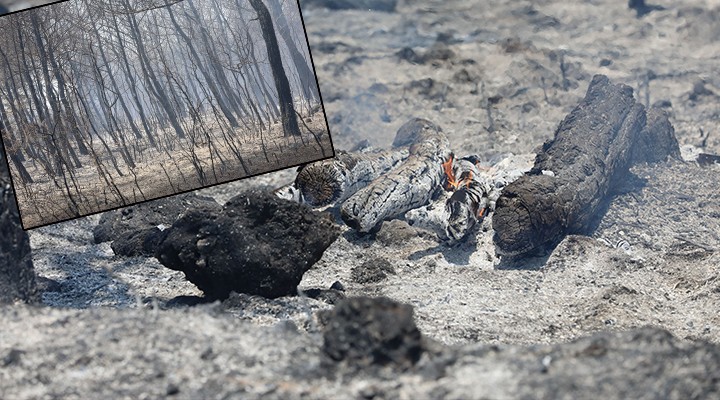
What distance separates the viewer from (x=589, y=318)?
6.38 metres

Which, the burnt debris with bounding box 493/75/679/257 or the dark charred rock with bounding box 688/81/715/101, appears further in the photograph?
the dark charred rock with bounding box 688/81/715/101

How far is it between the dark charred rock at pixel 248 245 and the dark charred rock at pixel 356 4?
33.8ft

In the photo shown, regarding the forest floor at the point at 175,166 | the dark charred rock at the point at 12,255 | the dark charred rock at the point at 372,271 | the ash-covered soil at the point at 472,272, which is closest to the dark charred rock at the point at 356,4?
the ash-covered soil at the point at 472,272

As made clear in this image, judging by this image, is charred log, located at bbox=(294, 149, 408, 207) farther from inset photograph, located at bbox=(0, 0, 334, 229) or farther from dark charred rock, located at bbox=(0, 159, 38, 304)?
dark charred rock, located at bbox=(0, 159, 38, 304)

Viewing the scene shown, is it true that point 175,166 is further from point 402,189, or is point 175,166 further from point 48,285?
point 402,189

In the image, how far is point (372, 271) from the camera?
7.19 m

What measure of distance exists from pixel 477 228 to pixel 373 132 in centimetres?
445

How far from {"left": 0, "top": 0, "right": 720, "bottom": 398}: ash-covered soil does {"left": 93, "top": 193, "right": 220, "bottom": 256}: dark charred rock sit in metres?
0.17

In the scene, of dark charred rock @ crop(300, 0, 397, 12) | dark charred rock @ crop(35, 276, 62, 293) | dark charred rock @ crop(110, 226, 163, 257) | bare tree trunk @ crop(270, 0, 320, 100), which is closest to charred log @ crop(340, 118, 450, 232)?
dark charred rock @ crop(110, 226, 163, 257)

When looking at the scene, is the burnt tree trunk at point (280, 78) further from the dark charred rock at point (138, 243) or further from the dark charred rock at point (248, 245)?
the dark charred rock at point (138, 243)

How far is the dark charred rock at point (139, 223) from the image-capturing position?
7.68 m

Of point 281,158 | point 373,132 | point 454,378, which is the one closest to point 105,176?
point 281,158

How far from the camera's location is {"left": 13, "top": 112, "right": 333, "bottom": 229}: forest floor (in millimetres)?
6191

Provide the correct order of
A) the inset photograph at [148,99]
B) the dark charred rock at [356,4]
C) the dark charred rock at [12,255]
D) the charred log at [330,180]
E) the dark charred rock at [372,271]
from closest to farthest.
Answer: the dark charred rock at [12,255], the inset photograph at [148,99], the dark charred rock at [372,271], the charred log at [330,180], the dark charred rock at [356,4]
